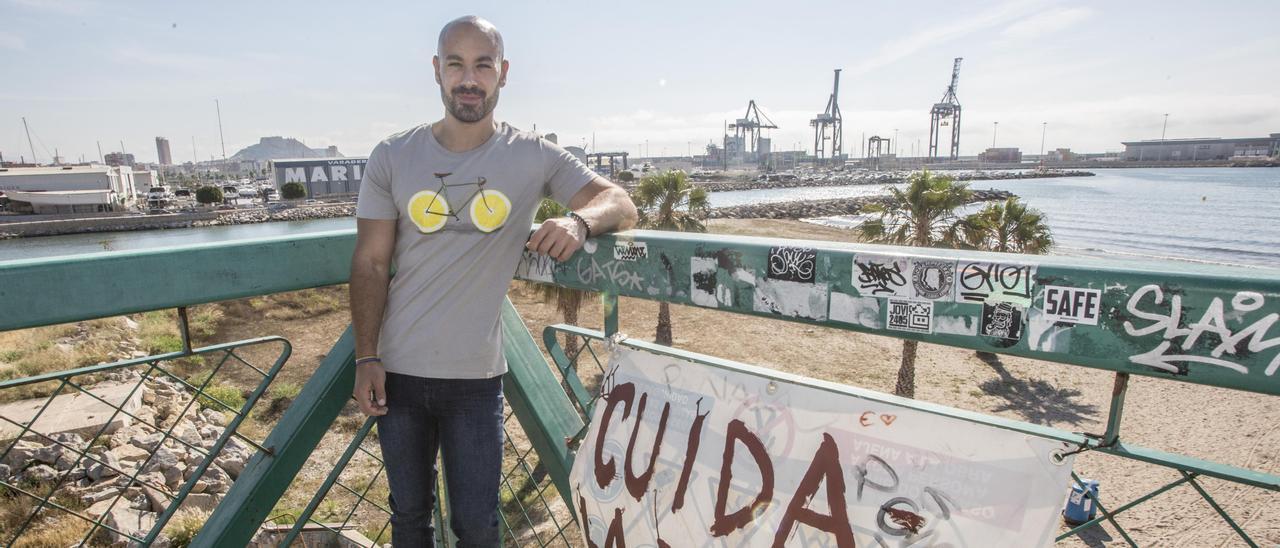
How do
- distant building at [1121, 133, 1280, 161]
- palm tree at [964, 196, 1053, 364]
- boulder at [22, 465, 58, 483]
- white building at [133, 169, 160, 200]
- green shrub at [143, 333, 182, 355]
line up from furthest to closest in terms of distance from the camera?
1. distant building at [1121, 133, 1280, 161]
2. white building at [133, 169, 160, 200]
3. palm tree at [964, 196, 1053, 364]
4. green shrub at [143, 333, 182, 355]
5. boulder at [22, 465, 58, 483]

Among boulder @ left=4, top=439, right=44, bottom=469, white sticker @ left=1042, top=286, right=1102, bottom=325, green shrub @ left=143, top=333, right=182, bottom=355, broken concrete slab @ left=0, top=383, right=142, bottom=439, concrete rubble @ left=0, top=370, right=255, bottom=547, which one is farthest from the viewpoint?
green shrub @ left=143, top=333, right=182, bottom=355

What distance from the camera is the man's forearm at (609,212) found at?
1.76 meters

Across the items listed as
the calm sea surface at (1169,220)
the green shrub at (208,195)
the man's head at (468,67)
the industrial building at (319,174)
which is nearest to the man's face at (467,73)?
the man's head at (468,67)

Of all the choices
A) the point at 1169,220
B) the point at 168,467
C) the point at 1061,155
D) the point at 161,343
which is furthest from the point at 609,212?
the point at 1061,155

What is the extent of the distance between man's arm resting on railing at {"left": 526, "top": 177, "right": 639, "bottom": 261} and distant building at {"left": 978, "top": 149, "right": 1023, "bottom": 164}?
685 feet

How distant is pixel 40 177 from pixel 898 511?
260 feet

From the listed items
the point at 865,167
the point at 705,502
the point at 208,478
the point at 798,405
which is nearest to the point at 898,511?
the point at 798,405

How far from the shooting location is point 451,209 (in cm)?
185

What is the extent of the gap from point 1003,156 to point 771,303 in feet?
689

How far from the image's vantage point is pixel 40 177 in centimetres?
5725

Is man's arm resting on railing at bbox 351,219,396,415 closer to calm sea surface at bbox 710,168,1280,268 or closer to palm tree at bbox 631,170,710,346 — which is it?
palm tree at bbox 631,170,710,346

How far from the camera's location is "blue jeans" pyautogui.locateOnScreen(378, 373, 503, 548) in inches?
74.8

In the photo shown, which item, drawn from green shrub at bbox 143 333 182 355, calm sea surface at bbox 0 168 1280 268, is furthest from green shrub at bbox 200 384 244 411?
calm sea surface at bbox 0 168 1280 268

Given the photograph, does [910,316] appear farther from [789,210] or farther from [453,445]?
[789,210]
